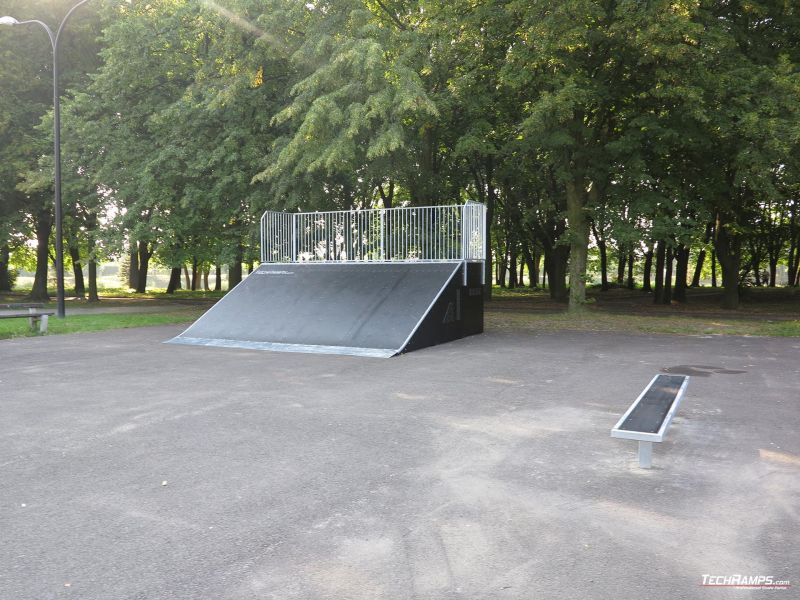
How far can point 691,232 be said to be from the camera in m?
17.8

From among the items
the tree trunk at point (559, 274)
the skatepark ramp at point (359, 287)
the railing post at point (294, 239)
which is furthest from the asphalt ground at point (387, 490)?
the tree trunk at point (559, 274)

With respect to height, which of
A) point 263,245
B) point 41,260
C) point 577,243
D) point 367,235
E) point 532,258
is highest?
point 532,258

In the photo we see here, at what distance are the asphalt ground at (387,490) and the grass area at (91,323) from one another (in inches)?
301

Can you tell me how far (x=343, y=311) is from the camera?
46.3 ft

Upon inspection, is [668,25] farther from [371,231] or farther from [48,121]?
[48,121]

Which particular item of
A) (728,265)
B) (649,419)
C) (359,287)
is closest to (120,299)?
(359,287)

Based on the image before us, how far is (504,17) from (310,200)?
25.1 ft

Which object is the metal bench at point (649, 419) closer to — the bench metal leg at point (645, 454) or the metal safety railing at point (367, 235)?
the bench metal leg at point (645, 454)

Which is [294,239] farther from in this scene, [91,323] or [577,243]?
[577,243]

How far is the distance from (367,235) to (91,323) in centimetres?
805

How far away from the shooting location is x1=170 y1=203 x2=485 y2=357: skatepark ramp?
1313cm

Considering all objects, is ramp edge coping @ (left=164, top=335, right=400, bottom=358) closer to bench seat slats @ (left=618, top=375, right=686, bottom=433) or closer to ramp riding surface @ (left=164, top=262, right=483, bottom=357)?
ramp riding surface @ (left=164, top=262, right=483, bottom=357)

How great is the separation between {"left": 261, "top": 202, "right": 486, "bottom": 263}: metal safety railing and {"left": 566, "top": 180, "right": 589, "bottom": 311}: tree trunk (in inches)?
199

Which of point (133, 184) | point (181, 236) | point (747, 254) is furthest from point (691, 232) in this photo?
point (747, 254)
